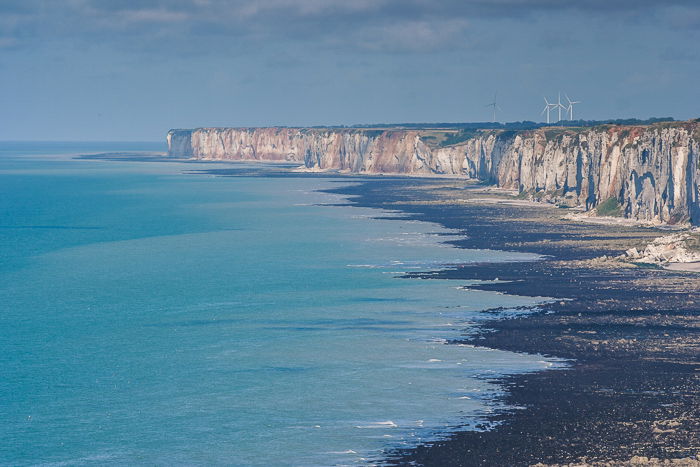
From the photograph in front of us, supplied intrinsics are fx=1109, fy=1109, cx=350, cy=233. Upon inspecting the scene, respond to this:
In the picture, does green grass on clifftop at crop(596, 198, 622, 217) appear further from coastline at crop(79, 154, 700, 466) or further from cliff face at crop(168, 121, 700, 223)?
coastline at crop(79, 154, 700, 466)

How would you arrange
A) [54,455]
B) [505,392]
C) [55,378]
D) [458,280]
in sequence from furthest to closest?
[458,280] → [55,378] → [505,392] → [54,455]

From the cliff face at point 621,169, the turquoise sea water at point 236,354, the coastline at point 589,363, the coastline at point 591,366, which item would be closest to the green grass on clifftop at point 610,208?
the cliff face at point 621,169

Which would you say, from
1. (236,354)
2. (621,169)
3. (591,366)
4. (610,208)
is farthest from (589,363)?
(621,169)

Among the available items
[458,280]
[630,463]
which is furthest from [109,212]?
[630,463]

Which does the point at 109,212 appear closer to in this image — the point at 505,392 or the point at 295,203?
the point at 295,203

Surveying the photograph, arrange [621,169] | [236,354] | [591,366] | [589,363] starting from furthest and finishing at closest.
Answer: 1. [621,169]
2. [236,354]
3. [589,363]
4. [591,366]

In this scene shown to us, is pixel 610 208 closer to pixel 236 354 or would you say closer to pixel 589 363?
pixel 589 363

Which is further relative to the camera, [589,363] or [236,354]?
[236,354]
